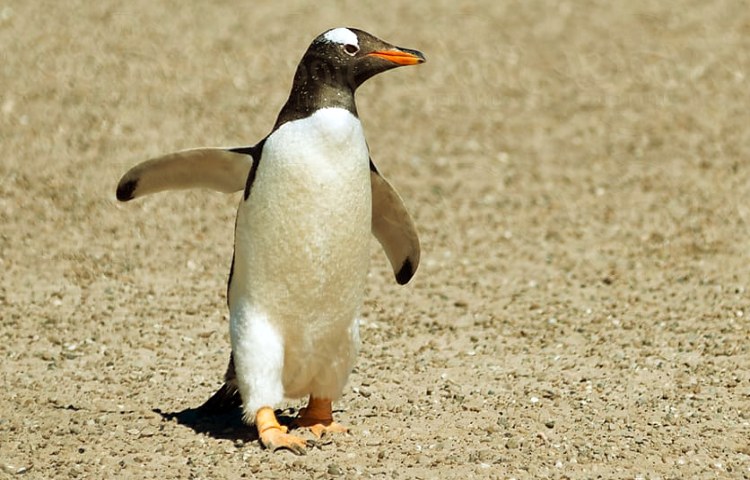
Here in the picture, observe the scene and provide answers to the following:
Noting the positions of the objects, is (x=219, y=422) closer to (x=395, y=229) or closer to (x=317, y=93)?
(x=395, y=229)

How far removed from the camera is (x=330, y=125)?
445 centimetres

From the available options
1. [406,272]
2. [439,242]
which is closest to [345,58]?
[406,272]

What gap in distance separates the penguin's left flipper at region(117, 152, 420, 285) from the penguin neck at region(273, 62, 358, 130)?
0.82 feet

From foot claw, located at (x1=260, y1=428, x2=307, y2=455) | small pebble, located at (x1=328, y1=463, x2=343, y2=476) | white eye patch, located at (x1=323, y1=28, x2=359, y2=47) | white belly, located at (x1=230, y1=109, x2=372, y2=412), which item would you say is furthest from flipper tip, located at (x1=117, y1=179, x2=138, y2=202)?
small pebble, located at (x1=328, y1=463, x2=343, y2=476)

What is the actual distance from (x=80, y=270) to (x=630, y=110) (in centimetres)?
506

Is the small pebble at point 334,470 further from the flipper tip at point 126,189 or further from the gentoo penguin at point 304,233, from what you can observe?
the flipper tip at point 126,189

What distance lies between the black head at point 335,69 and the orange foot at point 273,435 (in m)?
1.05

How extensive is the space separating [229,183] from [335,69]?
2.20ft

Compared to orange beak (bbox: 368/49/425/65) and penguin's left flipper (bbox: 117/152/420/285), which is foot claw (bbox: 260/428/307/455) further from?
orange beak (bbox: 368/49/425/65)

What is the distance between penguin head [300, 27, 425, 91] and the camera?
179 inches

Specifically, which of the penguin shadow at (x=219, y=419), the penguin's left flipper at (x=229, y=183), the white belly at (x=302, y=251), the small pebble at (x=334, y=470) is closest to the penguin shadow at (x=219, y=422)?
the penguin shadow at (x=219, y=419)

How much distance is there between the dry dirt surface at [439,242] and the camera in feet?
16.0

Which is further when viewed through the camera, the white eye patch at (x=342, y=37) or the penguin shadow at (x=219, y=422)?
the penguin shadow at (x=219, y=422)

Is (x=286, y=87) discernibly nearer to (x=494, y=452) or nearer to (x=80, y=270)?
(x=80, y=270)
